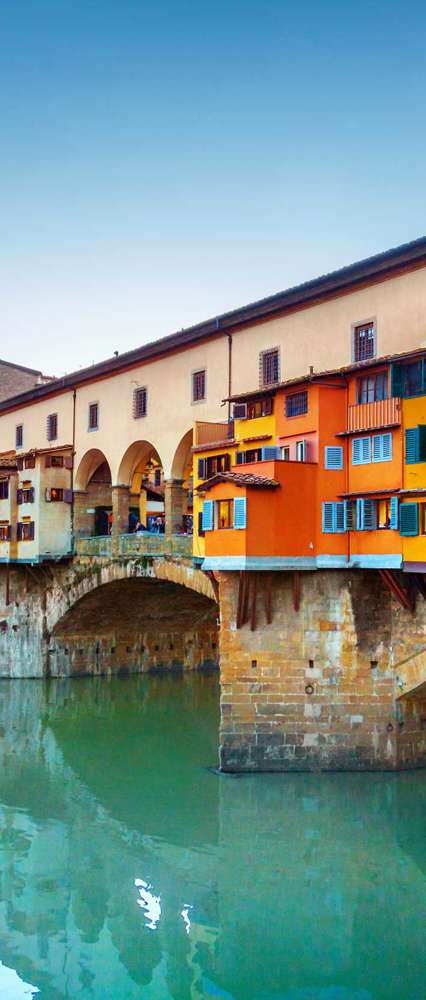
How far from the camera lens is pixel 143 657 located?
41281 millimetres

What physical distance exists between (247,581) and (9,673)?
66.7ft

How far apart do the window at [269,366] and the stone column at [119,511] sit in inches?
378

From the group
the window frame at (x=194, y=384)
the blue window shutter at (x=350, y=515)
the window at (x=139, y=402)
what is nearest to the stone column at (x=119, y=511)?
the window at (x=139, y=402)

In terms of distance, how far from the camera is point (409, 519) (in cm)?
1991

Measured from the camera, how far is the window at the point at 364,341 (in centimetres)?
2247

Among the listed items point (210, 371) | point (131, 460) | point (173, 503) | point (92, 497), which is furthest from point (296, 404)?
point (92, 497)

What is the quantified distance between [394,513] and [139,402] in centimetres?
1388

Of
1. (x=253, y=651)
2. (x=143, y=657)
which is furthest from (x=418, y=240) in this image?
(x=143, y=657)

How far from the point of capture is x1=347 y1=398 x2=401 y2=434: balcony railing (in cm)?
2019

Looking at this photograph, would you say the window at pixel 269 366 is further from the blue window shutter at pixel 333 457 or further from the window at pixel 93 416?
the window at pixel 93 416

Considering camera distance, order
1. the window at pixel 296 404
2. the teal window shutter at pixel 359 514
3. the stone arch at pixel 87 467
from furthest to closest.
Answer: the stone arch at pixel 87 467
the window at pixel 296 404
the teal window shutter at pixel 359 514

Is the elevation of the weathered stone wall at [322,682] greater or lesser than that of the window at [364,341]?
lesser

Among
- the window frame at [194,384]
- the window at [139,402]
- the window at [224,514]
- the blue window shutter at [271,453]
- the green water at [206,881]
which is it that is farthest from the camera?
the window at [139,402]

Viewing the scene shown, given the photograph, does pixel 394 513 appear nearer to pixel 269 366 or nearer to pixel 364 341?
pixel 364 341
